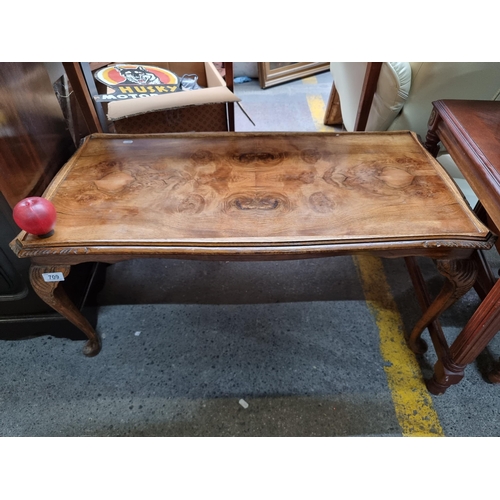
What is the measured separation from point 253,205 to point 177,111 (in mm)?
880

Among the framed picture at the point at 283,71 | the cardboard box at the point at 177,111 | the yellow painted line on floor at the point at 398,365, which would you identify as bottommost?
the yellow painted line on floor at the point at 398,365

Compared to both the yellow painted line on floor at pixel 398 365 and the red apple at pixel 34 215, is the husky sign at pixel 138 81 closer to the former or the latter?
the red apple at pixel 34 215

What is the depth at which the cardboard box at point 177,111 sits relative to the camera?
1.48 meters

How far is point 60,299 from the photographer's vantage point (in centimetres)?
108

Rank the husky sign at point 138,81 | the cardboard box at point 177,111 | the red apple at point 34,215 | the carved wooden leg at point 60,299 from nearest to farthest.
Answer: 1. the red apple at point 34,215
2. the carved wooden leg at point 60,299
3. the cardboard box at point 177,111
4. the husky sign at point 138,81

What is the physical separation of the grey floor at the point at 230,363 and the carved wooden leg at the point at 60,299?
6cm

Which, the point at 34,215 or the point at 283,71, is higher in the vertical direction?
the point at 34,215

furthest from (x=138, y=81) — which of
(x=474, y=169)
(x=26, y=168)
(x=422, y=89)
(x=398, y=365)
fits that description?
(x=398, y=365)

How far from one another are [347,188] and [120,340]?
1044 millimetres

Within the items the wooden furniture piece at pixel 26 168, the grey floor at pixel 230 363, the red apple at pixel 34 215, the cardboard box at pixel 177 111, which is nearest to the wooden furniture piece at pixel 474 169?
the grey floor at pixel 230 363

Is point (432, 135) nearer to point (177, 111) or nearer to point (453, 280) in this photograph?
point (453, 280)

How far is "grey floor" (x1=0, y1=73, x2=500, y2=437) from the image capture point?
116 cm

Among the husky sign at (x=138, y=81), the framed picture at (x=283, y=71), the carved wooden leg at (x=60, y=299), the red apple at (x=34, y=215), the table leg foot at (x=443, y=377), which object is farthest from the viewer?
the framed picture at (x=283, y=71)

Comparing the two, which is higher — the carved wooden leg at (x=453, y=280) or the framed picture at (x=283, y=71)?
the carved wooden leg at (x=453, y=280)
